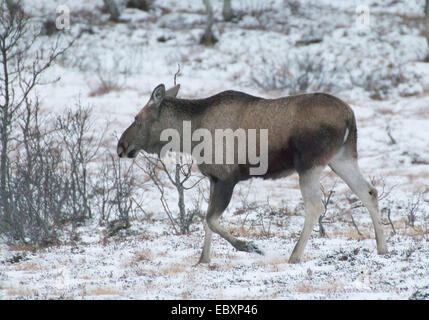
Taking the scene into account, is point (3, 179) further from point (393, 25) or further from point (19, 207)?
point (393, 25)

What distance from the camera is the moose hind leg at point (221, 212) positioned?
6801mm

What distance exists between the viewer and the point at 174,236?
30.5 ft

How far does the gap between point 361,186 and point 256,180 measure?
8004mm

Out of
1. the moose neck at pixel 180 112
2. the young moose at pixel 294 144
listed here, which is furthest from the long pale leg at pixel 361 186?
the moose neck at pixel 180 112

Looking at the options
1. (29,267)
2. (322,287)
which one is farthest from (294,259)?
(29,267)

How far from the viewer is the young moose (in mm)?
6848

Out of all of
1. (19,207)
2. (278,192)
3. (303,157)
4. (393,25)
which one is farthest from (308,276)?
(393,25)

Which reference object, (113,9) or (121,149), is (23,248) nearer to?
(121,149)

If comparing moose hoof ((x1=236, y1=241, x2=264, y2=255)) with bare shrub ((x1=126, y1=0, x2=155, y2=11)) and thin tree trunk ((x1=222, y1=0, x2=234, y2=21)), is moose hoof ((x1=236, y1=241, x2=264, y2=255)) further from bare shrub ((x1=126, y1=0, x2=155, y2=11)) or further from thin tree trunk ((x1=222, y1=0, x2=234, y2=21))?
bare shrub ((x1=126, y1=0, x2=155, y2=11))

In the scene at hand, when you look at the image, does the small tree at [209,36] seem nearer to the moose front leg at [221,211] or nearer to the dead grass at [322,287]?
the moose front leg at [221,211]

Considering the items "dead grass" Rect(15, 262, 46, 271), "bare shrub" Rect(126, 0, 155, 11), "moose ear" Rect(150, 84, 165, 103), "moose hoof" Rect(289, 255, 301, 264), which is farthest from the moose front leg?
"bare shrub" Rect(126, 0, 155, 11)

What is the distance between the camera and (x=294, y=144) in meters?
6.91

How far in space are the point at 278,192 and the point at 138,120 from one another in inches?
250

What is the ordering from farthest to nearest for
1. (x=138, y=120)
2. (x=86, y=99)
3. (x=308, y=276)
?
(x=86, y=99) → (x=138, y=120) → (x=308, y=276)
